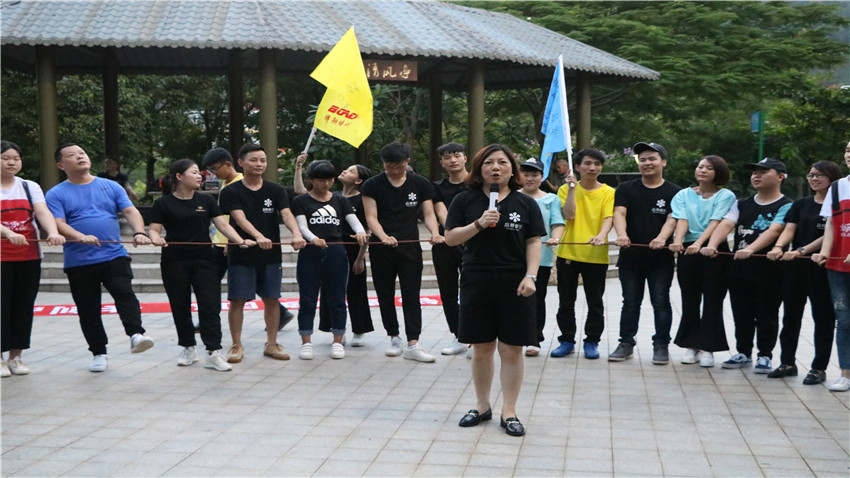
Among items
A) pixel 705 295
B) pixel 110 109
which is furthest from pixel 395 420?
pixel 110 109

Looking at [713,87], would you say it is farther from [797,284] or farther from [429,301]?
[797,284]

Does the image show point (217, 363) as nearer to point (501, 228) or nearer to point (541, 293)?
A: point (541, 293)

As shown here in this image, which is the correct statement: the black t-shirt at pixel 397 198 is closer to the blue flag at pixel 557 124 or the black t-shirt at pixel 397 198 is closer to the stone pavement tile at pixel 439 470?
the blue flag at pixel 557 124

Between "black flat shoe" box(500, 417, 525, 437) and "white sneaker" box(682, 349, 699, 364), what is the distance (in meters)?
2.81

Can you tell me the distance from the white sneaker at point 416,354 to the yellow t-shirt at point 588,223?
1.53 metres

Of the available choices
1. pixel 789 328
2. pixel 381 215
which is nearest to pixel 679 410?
pixel 789 328

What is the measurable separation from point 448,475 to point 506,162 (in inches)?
79.4

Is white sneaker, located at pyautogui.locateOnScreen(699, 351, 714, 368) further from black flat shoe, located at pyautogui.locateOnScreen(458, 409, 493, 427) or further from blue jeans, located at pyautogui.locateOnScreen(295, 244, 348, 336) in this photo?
blue jeans, located at pyautogui.locateOnScreen(295, 244, 348, 336)

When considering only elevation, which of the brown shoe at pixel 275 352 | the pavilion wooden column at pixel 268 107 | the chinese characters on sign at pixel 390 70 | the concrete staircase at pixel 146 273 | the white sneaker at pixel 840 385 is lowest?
the white sneaker at pixel 840 385

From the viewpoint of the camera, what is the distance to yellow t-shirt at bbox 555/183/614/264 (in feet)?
26.0

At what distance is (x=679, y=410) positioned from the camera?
615 cm

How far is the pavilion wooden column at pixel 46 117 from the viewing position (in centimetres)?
1482

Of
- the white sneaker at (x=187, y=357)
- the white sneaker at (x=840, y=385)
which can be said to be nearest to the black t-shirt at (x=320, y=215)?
the white sneaker at (x=187, y=357)

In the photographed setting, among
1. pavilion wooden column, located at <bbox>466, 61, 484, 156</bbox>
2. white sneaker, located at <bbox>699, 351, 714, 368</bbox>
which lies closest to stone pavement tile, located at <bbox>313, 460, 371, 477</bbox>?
white sneaker, located at <bbox>699, 351, 714, 368</bbox>
